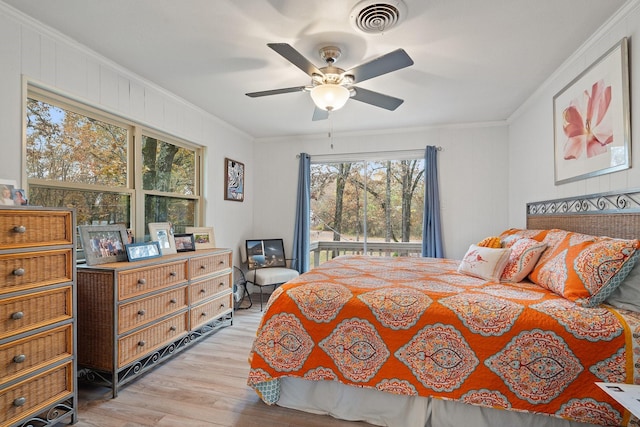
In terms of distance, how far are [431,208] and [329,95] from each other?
102 inches

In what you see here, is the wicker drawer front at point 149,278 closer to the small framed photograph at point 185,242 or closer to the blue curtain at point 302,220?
the small framed photograph at point 185,242

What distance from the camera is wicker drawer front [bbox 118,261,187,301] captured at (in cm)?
219

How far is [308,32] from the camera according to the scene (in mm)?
2154

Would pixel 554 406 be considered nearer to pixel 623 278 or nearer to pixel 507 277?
pixel 623 278

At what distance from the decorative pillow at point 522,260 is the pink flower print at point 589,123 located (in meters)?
0.83

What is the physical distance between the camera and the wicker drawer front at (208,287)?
2932 millimetres

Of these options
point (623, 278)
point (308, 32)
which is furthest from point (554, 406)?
point (308, 32)

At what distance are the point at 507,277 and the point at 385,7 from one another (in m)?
2.00

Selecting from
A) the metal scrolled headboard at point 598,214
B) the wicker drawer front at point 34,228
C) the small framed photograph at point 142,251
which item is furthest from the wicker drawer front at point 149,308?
the metal scrolled headboard at point 598,214

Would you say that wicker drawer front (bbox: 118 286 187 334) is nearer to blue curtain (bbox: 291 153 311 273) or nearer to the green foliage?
blue curtain (bbox: 291 153 311 273)

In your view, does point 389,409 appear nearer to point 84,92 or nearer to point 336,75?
point 336,75

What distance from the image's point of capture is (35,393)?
164 cm

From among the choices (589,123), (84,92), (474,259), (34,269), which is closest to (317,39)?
(84,92)

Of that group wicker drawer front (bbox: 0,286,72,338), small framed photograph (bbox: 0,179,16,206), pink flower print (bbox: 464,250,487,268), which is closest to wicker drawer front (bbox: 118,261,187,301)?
wicker drawer front (bbox: 0,286,72,338)
